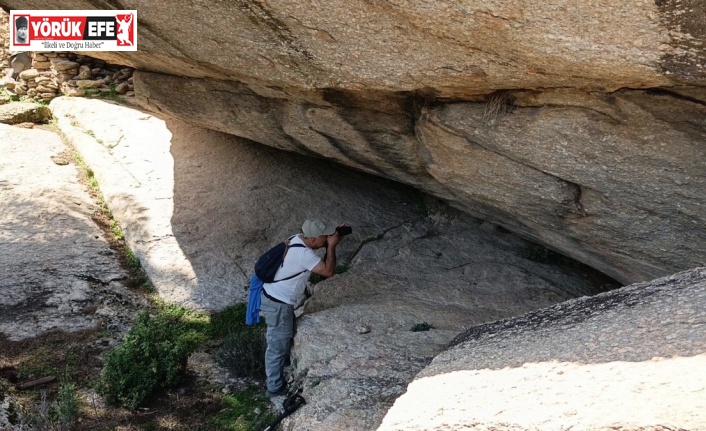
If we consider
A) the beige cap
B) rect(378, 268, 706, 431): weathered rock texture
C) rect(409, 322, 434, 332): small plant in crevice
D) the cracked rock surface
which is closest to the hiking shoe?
rect(409, 322, 434, 332): small plant in crevice

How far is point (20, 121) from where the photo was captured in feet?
41.2

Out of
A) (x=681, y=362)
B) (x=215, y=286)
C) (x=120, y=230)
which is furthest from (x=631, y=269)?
(x=120, y=230)

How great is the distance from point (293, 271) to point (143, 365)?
1731 mm

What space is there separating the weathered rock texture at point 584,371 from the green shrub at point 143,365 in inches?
115

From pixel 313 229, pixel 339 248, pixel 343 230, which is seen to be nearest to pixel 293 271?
pixel 313 229

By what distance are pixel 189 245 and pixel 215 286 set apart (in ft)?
2.80

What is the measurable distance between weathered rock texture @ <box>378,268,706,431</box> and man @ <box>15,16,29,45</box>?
17.9 ft

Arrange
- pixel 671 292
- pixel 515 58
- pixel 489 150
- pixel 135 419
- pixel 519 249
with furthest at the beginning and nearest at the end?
1. pixel 519 249
2. pixel 489 150
3. pixel 135 419
4. pixel 515 58
5. pixel 671 292

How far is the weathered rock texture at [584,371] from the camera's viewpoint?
401 cm

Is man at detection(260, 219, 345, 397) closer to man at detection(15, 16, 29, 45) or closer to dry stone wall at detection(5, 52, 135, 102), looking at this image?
man at detection(15, 16, 29, 45)

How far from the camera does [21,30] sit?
780 centimetres

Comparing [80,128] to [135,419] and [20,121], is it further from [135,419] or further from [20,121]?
[135,419]

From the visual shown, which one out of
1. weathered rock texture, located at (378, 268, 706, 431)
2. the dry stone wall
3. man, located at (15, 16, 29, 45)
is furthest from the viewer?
the dry stone wall

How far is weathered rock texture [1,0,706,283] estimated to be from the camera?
538cm
